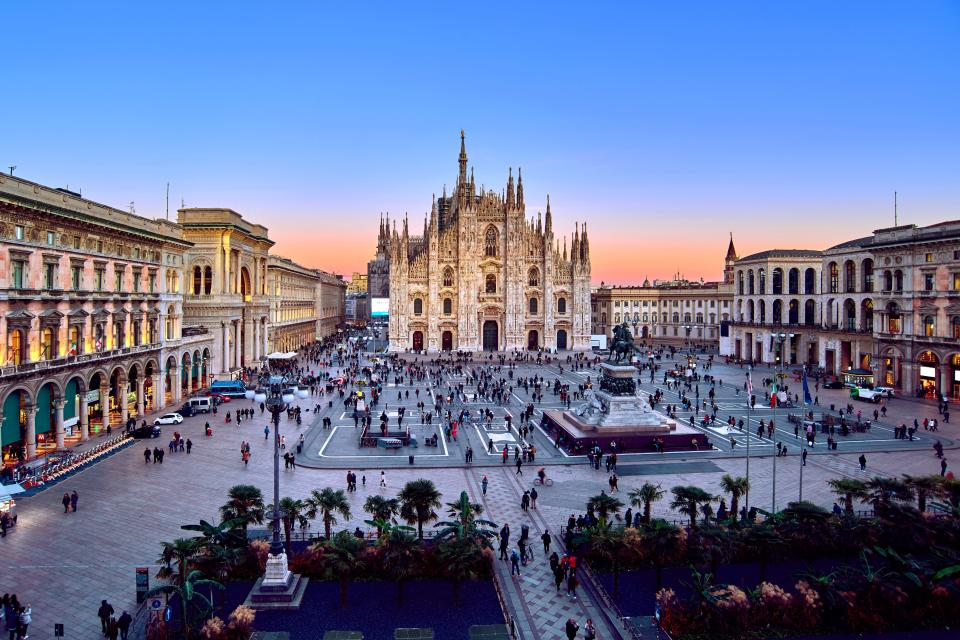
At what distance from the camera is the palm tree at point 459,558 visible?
1465 centimetres

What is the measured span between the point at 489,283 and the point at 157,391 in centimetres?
4915

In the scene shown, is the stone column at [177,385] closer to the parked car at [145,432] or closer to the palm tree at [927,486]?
the parked car at [145,432]

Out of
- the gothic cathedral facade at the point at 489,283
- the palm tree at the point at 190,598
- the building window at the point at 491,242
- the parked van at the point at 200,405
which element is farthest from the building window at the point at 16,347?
the building window at the point at 491,242

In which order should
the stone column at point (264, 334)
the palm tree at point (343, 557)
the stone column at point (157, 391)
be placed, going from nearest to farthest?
the palm tree at point (343, 557), the stone column at point (157, 391), the stone column at point (264, 334)

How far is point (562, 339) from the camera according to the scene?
8388 centimetres

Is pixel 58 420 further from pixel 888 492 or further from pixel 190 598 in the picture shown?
pixel 888 492

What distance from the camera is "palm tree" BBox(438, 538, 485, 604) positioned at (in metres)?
14.6

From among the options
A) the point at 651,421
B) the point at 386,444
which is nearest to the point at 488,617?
the point at 386,444

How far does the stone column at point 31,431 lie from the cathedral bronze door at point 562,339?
64.9 metres

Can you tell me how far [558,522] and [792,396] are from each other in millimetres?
34786

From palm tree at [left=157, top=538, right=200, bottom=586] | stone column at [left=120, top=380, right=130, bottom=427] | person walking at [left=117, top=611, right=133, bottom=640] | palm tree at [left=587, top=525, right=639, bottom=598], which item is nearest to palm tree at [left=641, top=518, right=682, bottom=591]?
palm tree at [left=587, top=525, right=639, bottom=598]

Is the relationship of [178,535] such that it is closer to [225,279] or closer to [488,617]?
[488,617]

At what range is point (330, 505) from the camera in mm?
16219

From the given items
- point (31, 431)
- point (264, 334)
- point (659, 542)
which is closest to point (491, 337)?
point (264, 334)
